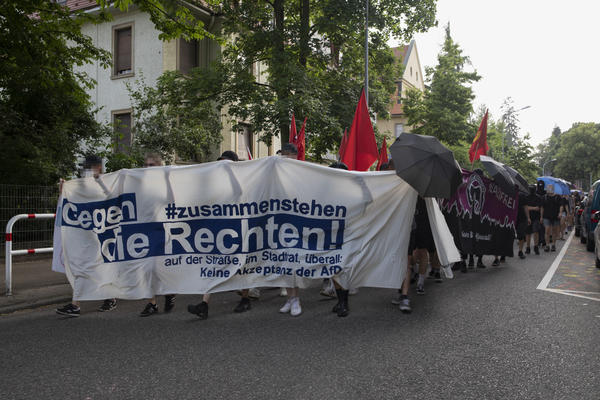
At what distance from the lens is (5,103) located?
12.5 m

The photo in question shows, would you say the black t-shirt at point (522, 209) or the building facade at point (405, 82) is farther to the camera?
the building facade at point (405, 82)

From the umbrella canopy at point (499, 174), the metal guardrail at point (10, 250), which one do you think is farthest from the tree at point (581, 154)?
the metal guardrail at point (10, 250)

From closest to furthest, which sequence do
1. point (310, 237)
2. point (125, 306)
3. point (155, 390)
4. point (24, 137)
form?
point (155, 390)
point (310, 237)
point (125, 306)
point (24, 137)

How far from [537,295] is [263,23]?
1327 centimetres

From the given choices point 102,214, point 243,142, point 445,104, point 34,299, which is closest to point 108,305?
point 102,214

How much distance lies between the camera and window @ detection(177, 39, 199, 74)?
20.4 meters

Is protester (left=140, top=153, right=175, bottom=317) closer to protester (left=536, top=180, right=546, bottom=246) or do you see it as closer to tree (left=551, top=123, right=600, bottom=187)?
protester (left=536, top=180, right=546, bottom=246)

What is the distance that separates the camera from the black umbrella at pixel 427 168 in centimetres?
564

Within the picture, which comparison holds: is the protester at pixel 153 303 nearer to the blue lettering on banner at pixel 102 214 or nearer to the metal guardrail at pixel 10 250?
the blue lettering on banner at pixel 102 214

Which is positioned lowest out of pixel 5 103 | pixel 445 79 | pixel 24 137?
pixel 24 137

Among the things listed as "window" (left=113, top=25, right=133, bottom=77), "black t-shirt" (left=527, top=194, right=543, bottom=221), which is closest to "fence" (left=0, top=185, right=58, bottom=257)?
"black t-shirt" (left=527, top=194, right=543, bottom=221)

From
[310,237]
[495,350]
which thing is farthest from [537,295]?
[310,237]

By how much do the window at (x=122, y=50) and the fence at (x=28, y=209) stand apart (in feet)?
39.7

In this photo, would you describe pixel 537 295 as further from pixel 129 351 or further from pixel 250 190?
pixel 129 351
